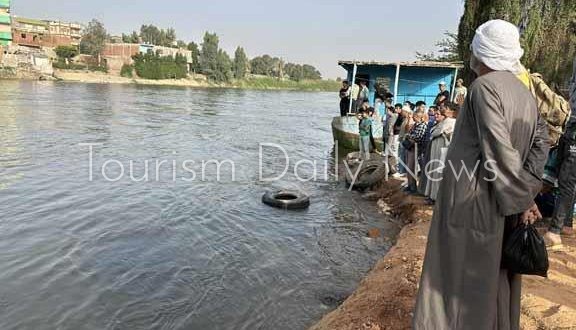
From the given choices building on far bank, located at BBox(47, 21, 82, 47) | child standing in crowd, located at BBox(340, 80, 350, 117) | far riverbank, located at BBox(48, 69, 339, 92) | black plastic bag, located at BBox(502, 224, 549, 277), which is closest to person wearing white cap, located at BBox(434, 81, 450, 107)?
child standing in crowd, located at BBox(340, 80, 350, 117)

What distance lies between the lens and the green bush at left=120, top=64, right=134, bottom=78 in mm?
78438

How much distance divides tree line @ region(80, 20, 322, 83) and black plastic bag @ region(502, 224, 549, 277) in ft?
270

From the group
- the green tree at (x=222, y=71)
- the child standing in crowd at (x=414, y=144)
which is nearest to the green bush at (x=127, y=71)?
the green tree at (x=222, y=71)

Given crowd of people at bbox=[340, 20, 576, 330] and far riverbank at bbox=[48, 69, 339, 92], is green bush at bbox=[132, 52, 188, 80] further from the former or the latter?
crowd of people at bbox=[340, 20, 576, 330]

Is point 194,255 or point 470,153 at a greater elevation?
point 470,153

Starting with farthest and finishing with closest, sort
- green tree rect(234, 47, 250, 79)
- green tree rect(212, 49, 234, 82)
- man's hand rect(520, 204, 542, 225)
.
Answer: green tree rect(234, 47, 250, 79) → green tree rect(212, 49, 234, 82) → man's hand rect(520, 204, 542, 225)

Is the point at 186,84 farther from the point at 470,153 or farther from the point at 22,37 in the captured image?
the point at 470,153

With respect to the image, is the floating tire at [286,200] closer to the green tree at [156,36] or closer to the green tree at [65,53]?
the green tree at [65,53]

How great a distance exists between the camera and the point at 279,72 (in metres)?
118

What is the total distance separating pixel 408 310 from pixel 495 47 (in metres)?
2.24

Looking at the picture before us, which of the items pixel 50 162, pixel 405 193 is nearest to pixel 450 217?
pixel 405 193

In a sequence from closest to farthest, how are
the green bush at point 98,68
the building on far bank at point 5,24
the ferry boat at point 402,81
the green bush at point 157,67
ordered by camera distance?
the ferry boat at point 402,81 → the building on far bank at point 5,24 → the green bush at point 98,68 → the green bush at point 157,67

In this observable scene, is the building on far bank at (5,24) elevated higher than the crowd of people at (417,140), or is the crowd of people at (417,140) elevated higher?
the building on far bank at (5,24)

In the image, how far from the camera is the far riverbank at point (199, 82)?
68.9 metres
